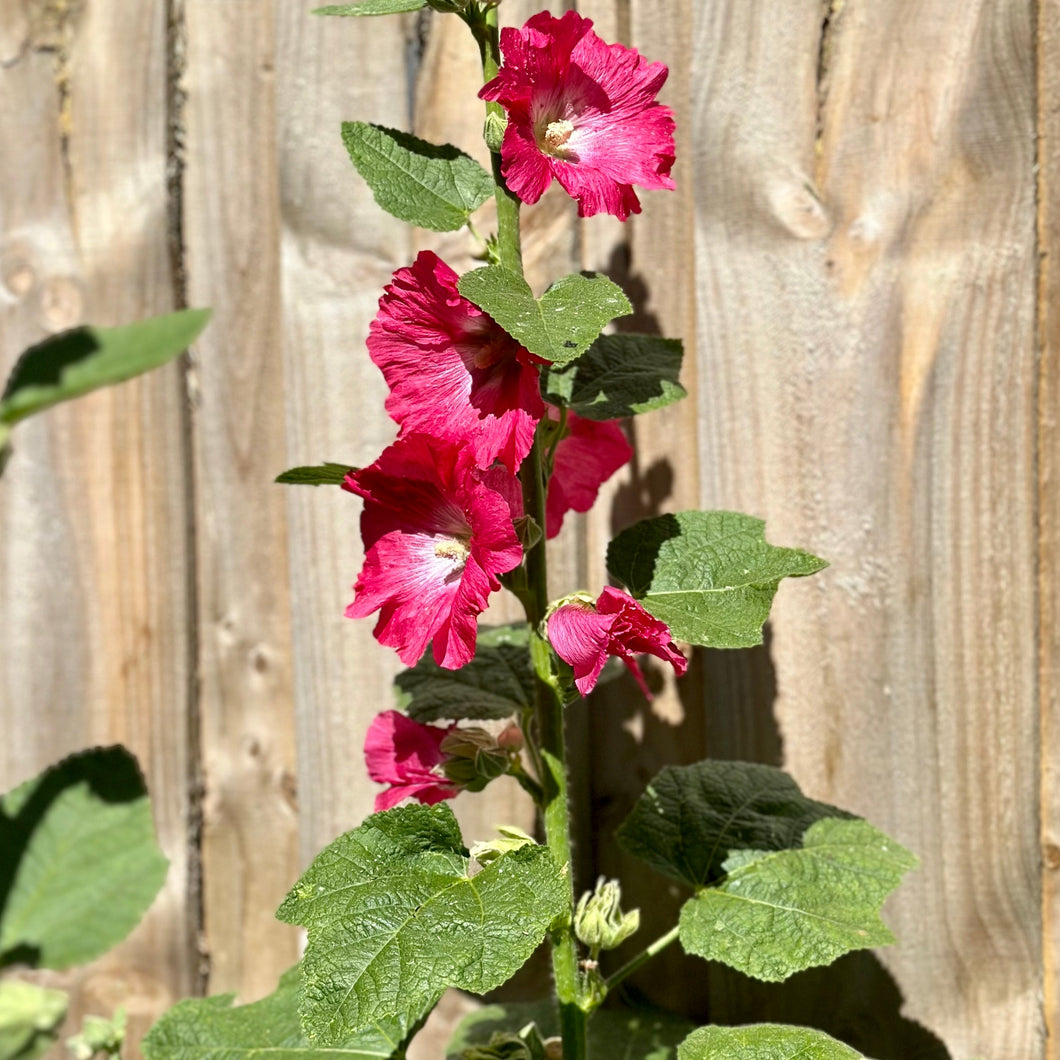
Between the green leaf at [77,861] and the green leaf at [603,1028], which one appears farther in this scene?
the green leaf at [603,1028]

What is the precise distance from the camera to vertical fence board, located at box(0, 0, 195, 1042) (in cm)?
153

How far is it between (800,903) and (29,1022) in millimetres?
811

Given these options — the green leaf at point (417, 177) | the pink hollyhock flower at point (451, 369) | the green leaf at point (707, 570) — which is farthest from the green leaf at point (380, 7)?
the green leaf at point (707, 570)

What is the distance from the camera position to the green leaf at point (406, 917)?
0.73 metres

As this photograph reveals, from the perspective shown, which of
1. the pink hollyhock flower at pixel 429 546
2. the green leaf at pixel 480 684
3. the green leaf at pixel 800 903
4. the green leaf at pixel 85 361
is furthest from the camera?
the green leaf at pixel 480 684

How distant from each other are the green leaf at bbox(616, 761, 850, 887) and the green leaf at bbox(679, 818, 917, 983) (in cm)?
2

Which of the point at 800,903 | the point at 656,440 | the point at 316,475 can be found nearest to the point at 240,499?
the point at 656,440

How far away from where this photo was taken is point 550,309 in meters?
0.76

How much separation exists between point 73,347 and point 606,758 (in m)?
1.31

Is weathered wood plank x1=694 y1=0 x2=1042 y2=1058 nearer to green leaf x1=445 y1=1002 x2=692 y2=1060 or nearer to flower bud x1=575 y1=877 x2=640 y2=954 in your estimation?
green leaf x1=445 y1=1002 x2=692 y2=1060

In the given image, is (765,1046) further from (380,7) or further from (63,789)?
(380,7)

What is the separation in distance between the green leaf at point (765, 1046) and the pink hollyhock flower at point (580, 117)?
67 centimetres

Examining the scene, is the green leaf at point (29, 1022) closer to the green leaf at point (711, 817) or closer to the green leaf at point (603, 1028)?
the green leaf at point (711, 817)

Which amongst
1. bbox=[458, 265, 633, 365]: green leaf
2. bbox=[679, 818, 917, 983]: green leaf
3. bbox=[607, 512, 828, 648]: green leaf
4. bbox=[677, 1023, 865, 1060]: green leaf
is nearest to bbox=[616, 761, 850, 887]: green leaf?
bbox=[679, 818, 917, 983]: green leaf
